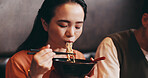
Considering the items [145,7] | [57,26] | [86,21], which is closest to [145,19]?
[145,7]

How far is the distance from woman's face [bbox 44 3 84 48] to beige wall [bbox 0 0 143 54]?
0.39 metres

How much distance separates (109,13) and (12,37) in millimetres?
1251

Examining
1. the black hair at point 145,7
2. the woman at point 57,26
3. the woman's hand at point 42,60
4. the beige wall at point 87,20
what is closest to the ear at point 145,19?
the black hair at point 145,7

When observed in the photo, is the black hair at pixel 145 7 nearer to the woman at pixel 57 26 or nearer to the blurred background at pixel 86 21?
the blurred background at pixel 86 21

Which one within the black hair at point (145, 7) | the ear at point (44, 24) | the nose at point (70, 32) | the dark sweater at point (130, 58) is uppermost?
the black hair at point (145, 7)

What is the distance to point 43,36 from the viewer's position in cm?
158

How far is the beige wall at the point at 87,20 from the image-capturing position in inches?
63.2

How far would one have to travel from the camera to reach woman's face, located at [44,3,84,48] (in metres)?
1.35

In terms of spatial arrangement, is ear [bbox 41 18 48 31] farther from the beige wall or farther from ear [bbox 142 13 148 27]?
ear [bbox 142 13 148 27]

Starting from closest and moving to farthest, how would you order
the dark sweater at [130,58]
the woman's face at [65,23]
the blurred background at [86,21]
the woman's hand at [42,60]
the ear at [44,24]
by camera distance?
1. the woman's hand at [42,60]
2. the woman's face at [65,23]
3. the ear at [44,24]
4. the blurred background at [86,21]
5. the dark sweater at [130,58]

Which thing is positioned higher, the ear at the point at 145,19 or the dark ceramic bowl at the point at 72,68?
the ear at the point at 145,19

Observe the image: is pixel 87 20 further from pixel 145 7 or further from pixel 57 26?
pixel 57 26

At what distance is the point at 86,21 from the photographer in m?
2.16

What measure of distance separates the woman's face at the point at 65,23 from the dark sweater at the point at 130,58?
50 centimetres
